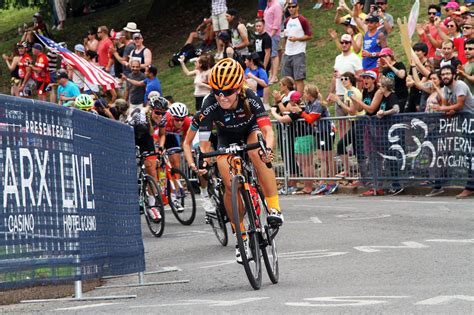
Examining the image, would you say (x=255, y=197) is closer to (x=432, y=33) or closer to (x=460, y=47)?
(x=460, y=47)

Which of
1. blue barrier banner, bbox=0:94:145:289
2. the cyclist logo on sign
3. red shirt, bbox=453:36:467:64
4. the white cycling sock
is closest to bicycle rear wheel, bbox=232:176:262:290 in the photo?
blue barrier banner, bbox=0:94:145:289

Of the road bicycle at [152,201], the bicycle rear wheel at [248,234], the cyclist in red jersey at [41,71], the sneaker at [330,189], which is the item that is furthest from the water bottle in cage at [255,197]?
the cyclist in red jersey at [41,71]

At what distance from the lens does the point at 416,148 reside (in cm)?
2017

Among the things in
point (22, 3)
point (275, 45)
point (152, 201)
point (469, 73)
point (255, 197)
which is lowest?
point (152, 201)

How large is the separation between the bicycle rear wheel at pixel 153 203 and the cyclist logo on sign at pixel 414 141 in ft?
15.5

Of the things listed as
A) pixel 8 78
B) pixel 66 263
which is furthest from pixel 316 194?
pixel 8 78

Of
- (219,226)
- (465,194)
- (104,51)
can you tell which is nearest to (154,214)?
(219,226)

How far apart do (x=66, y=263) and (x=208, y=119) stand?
7.95ft

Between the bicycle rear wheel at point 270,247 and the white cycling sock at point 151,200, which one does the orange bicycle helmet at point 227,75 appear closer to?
the bicycle rear wheel at point 270,247

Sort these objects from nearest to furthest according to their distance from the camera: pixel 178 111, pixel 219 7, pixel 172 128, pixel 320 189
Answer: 1. pixel 178 111
2. pixel 172 128
3. pixel 320 189
4. pixel 219 7

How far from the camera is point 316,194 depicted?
72.3ft

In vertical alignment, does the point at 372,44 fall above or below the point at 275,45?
below

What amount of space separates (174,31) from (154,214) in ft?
68.3

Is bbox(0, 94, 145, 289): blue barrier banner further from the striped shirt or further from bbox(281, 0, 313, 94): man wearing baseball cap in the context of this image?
the striped shirt
